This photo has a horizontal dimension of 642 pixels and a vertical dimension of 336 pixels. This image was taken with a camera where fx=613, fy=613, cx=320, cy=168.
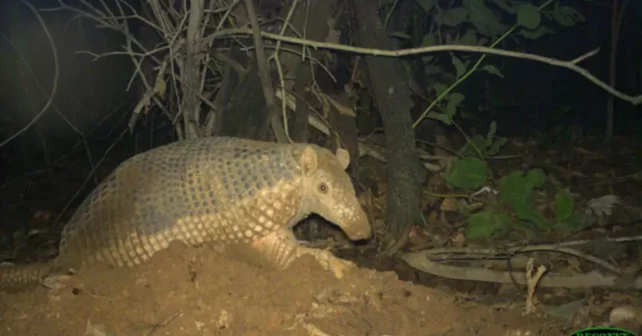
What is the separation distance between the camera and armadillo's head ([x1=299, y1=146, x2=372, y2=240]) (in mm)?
3061

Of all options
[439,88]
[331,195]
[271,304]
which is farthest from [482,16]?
[271,304]

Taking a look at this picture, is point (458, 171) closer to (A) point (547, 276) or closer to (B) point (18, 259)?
(A) point (547, 276)

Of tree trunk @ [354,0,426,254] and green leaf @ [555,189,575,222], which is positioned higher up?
tree trunk @ [354,0,426,254]

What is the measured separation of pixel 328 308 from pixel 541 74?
41.4 ft

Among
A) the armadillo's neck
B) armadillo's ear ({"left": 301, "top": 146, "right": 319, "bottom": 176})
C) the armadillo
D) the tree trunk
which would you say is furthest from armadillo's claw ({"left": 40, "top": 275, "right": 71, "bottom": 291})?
the tree trunk

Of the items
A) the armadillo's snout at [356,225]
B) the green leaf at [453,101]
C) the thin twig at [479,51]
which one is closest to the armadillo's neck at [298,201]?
the armadillo's snout at [356,225]

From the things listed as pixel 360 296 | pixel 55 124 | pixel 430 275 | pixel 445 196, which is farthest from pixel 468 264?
pixel 55 124

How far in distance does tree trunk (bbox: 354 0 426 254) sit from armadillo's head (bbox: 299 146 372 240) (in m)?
1.42

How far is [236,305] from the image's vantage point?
8.95 ft

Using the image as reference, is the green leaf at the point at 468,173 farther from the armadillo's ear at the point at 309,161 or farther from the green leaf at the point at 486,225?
the armadillo's ear at the point at 309,161

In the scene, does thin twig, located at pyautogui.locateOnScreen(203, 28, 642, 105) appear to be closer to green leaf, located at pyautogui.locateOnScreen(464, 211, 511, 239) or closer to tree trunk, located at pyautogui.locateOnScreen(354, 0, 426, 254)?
tree trunk, located at pyautogui.locateOnScreen(354, 0, 426, 254)

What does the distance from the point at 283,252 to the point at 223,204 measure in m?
0.38

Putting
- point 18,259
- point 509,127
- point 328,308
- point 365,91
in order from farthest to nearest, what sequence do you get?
1. point 509,127
2. point 365,91
3. point 18,259
4. point 328,308

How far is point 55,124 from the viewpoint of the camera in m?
9.76
